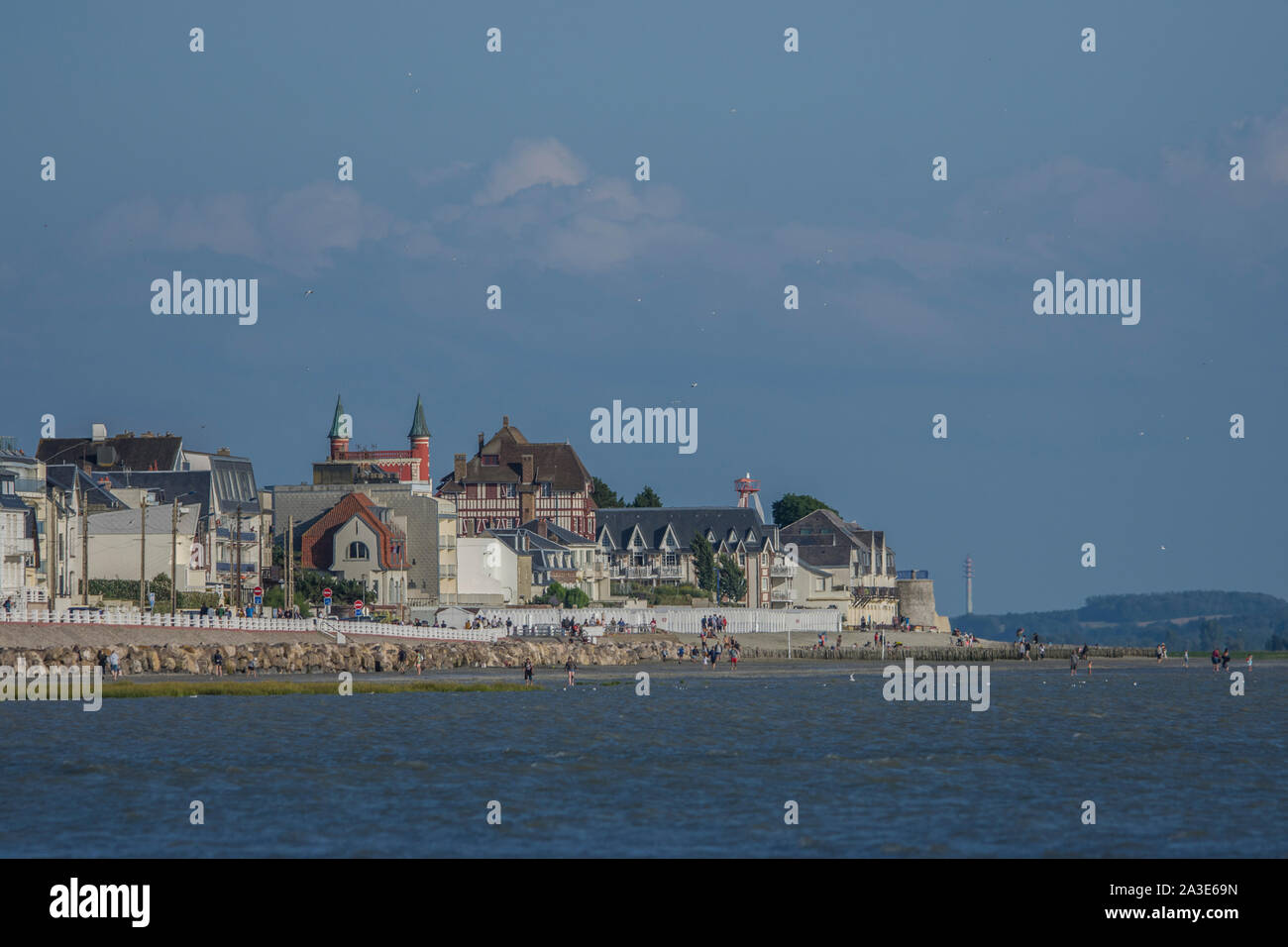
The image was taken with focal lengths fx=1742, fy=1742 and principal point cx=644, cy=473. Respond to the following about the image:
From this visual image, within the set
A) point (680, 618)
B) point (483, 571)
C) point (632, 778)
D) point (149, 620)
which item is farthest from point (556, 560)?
point (632, 778)

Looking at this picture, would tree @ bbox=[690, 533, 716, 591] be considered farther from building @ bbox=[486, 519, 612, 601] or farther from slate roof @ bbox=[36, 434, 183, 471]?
slate roof @ bbox=[36, 434, 183, 471]

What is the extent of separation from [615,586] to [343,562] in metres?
44.9

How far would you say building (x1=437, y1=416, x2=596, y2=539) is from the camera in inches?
6594

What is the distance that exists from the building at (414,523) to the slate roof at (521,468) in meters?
33.6

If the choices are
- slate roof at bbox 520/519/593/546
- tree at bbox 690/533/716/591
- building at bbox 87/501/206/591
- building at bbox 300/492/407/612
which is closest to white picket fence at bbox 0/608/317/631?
building at bbox 87/501/206/591

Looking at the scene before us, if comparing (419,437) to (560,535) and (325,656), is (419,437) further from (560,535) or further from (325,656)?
(325,656)

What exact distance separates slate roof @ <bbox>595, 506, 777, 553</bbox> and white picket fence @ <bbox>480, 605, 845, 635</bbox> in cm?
2064

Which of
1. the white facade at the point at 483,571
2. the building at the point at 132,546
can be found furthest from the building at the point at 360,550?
the building at the point at 132,546

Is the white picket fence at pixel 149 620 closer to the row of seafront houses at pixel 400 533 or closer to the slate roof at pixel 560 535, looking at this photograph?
the row of seafront houses at pixel 400 533

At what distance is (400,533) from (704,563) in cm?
4057

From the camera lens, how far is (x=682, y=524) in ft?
551

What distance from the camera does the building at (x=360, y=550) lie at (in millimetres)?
124688
